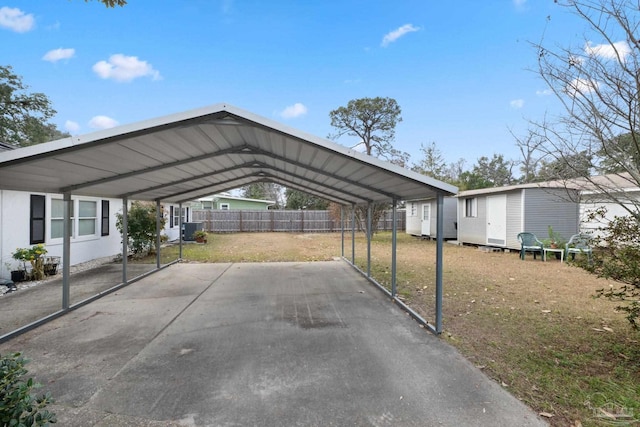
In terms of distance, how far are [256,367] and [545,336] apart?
3767mm

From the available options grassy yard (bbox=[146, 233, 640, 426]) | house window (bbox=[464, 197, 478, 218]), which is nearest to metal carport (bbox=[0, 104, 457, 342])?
grassy yard (bbox=[146, 233, 640, 426])

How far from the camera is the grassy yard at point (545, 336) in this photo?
2.81 m

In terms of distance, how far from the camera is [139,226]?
37.3 feet

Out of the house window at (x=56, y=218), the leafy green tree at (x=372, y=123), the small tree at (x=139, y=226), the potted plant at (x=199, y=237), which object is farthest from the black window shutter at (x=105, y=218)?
the leafy green tree at (x=372, y=123)

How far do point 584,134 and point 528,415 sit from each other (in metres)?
3.05

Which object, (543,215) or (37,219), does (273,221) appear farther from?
(543,215)

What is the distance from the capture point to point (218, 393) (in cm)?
299

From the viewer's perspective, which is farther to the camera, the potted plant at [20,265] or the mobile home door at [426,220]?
the mobile home door at [426,220]

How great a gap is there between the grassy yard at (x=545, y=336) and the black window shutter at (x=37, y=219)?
8.57 metres

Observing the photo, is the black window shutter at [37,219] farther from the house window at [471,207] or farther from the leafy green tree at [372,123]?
the leafy green tree at [372,123]

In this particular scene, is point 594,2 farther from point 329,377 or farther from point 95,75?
point 95,75

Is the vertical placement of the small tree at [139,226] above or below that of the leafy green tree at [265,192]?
below

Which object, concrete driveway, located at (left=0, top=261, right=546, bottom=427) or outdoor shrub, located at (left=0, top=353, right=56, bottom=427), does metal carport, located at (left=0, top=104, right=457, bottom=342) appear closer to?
concrete driveway, located at (left=0, top=261, right=546, bottom=427)

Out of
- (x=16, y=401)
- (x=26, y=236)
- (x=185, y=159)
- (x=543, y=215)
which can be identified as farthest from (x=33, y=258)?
(x=543, y=215)
